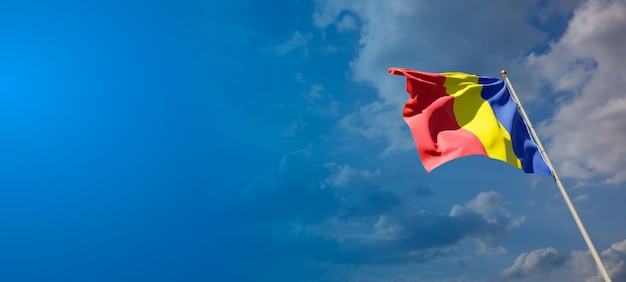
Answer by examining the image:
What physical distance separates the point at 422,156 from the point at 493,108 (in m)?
4.08

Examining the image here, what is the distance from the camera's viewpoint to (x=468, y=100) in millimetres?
20047

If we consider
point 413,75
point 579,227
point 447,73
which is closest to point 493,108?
point 447,73

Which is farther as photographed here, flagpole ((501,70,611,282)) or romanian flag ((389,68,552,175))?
romanian flag ((389,68,552,175))

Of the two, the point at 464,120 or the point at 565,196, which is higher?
the point at 464,120

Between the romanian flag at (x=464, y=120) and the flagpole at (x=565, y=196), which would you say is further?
the romanian flag at (x=464, y=120)

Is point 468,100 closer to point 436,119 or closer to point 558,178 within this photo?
point 436,119

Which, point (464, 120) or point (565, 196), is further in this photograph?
point (464, 120)

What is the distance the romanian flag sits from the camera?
18141 millimetres

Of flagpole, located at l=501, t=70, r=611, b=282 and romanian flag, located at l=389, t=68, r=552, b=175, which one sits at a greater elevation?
romanian flag, located at l=389, t=68, r=552, b=175

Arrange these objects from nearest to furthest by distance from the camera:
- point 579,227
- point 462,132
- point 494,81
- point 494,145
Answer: point 579,227 < point 494,145 < point 462,132 < point 494,81

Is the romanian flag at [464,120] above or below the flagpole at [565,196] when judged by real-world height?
above

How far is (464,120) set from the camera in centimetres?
1969

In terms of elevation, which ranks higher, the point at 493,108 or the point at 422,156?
the point at 493,108

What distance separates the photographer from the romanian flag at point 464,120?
18.1 m
